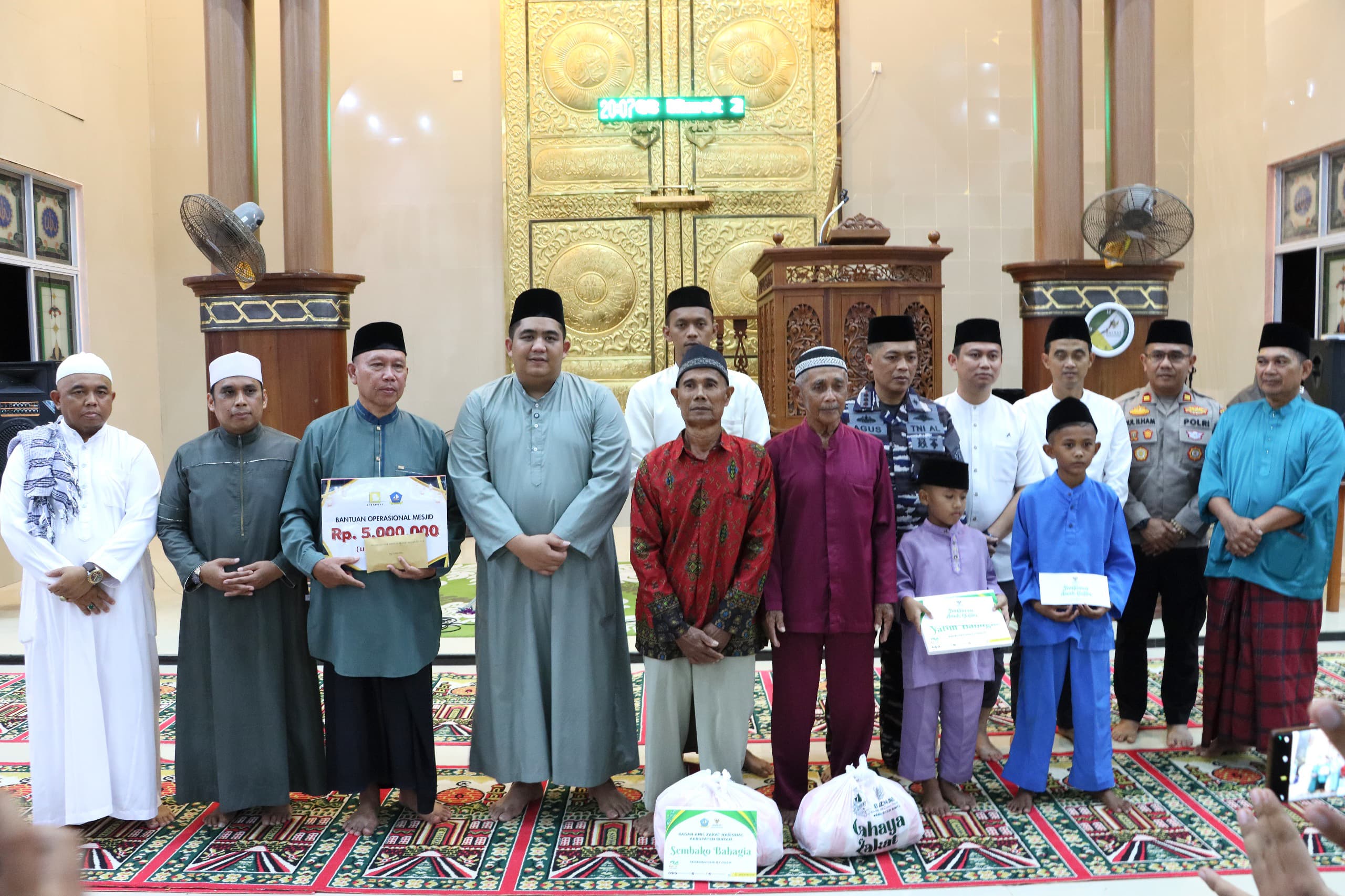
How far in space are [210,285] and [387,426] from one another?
351 centimetres

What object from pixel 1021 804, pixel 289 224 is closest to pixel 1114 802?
pixel 1021 804

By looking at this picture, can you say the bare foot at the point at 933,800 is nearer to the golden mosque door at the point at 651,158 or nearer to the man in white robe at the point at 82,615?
the man in white robe at the point at 82,615

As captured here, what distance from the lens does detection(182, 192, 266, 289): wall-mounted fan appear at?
563cm

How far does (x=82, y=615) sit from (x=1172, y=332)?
3.76 metres

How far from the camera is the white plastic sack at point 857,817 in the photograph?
291 centimetres

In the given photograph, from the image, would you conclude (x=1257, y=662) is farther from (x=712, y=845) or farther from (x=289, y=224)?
(x=289, y=224)

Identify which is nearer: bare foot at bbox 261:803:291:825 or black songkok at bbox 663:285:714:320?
bare foot at bbox 261:803:291:825

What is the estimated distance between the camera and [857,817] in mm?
2910

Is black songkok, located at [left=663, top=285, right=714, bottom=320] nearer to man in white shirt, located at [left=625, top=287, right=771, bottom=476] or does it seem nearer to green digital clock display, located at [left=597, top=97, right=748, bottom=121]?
man in white shirt, located at [left=625, top=287, right=771, bottom=476]

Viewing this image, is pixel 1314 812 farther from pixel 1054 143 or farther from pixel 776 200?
pixel 776 200

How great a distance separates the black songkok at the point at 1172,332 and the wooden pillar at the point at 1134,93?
262cm

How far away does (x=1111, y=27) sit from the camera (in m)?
6.23

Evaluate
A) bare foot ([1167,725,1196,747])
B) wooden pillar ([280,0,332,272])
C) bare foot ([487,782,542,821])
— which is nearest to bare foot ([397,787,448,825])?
bare foot ([487,782,542,821])

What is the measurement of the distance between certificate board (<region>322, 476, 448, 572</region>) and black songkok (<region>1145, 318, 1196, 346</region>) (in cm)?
263
